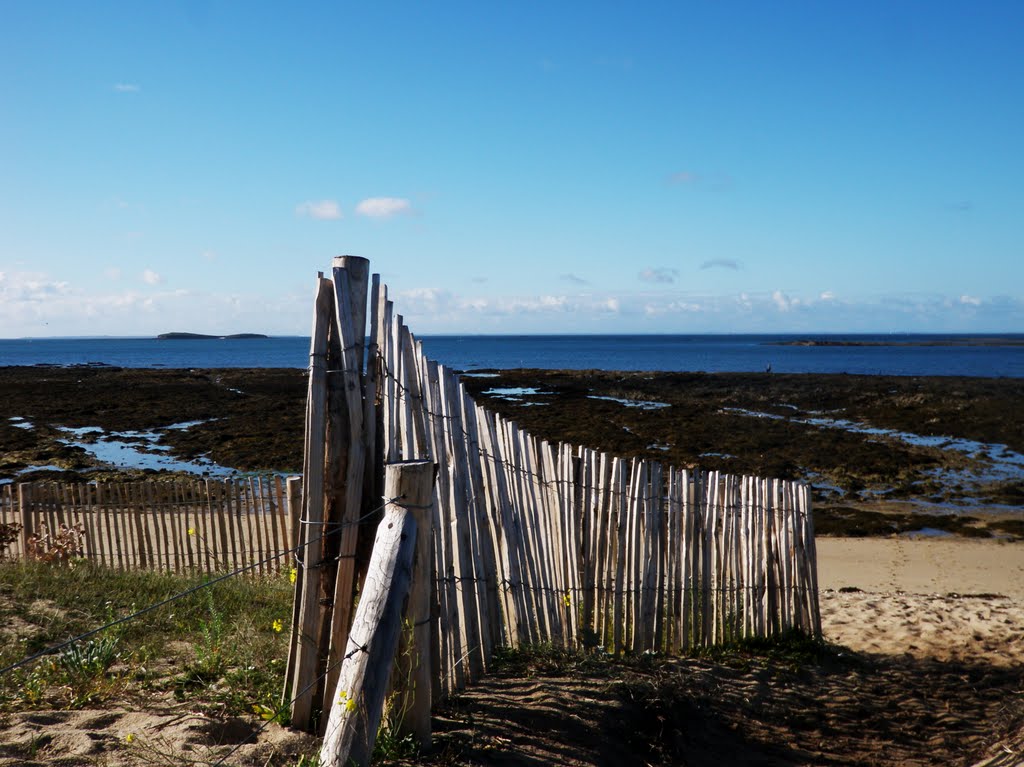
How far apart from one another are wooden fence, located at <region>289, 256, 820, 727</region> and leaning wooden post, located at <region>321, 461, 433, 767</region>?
0.10m

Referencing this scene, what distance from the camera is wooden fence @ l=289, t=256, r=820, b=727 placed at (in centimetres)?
292

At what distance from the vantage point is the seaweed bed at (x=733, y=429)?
15.9m

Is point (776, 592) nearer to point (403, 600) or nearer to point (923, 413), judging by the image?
point (403, 600)

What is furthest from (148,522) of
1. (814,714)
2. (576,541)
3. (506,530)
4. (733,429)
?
(733,429)

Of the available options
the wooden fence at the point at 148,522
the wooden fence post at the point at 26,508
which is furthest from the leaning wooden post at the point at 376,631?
the wooden fence post at the point at 26,508

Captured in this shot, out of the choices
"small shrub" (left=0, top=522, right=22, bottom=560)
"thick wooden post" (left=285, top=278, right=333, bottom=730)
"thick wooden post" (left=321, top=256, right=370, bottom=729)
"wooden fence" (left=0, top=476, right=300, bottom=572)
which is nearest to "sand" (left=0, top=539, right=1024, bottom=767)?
"thick wooden post" (left=285, top=278, right=333, bottom=730)

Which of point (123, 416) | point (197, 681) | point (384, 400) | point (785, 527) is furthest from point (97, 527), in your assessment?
point (123, 416)

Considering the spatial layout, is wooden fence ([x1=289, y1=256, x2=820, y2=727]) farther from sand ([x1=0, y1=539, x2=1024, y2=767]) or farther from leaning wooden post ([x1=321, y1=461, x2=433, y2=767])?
sand ([x1=0, y1=539, x2=1024, y2=767])

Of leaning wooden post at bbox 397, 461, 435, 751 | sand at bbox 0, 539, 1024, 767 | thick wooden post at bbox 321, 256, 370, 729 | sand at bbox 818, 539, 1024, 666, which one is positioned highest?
thick wooden post at bbox 321, 256, 370, 729

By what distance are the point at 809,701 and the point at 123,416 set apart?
89.3 feet

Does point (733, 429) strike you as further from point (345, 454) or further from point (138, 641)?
point (345, 454)

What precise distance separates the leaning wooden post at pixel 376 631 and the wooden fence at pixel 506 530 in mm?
102

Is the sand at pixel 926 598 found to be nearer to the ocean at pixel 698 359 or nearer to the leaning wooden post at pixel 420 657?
the leaning wooden post at pixel 420 657

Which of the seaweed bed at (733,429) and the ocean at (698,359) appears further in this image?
the ocean at (698,359)
